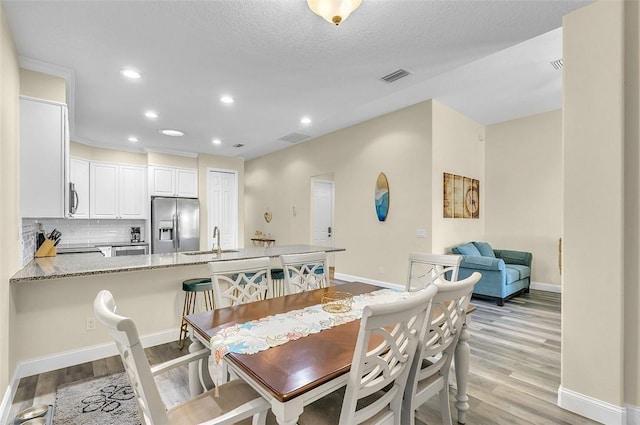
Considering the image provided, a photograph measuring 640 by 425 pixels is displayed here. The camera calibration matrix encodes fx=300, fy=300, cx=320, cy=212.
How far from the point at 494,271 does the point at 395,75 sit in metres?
3.16

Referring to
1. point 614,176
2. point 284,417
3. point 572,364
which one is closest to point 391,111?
point 614,176

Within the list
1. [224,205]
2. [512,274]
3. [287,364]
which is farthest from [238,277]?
[224,205]

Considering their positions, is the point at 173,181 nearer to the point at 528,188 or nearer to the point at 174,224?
the point at 174,224

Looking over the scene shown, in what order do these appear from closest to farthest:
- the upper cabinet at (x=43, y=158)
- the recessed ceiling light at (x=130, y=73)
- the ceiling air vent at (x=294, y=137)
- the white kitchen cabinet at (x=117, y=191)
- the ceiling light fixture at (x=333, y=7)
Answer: the ceiling light fixture at (x=333, y=7) < the upper cabinet at (x=43, y=158) < the recessed ceiling light at (x=130, y=73) < the white kitchen cabinet at (x=117, y=191) < the ceiling air vent at (x=294, y=137)

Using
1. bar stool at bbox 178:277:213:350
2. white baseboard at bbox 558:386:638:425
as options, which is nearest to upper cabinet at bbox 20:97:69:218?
bar stool at bbox 178:277:213:350

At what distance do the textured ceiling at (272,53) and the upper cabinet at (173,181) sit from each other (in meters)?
1.62

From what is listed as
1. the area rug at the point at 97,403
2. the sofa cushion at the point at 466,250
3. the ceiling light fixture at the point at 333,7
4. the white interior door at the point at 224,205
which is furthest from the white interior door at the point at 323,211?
the ceiling light fixture at the point at 333,7

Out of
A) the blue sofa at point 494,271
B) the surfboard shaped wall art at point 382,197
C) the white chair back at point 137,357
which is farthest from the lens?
the surfboard shaped wall art at point 382,197

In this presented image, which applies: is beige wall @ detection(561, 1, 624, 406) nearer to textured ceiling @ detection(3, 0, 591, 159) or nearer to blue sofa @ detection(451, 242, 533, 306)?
textured ceiling @ detection(3, 0, 591, 159)

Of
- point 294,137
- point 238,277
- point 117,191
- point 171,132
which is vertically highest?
point 294,137

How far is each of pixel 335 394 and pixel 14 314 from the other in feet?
8.57

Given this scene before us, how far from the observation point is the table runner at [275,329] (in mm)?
1350

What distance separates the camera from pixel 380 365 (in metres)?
1.17

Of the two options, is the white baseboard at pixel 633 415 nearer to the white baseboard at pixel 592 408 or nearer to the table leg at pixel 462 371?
the white baseboard at pixel 592 408
